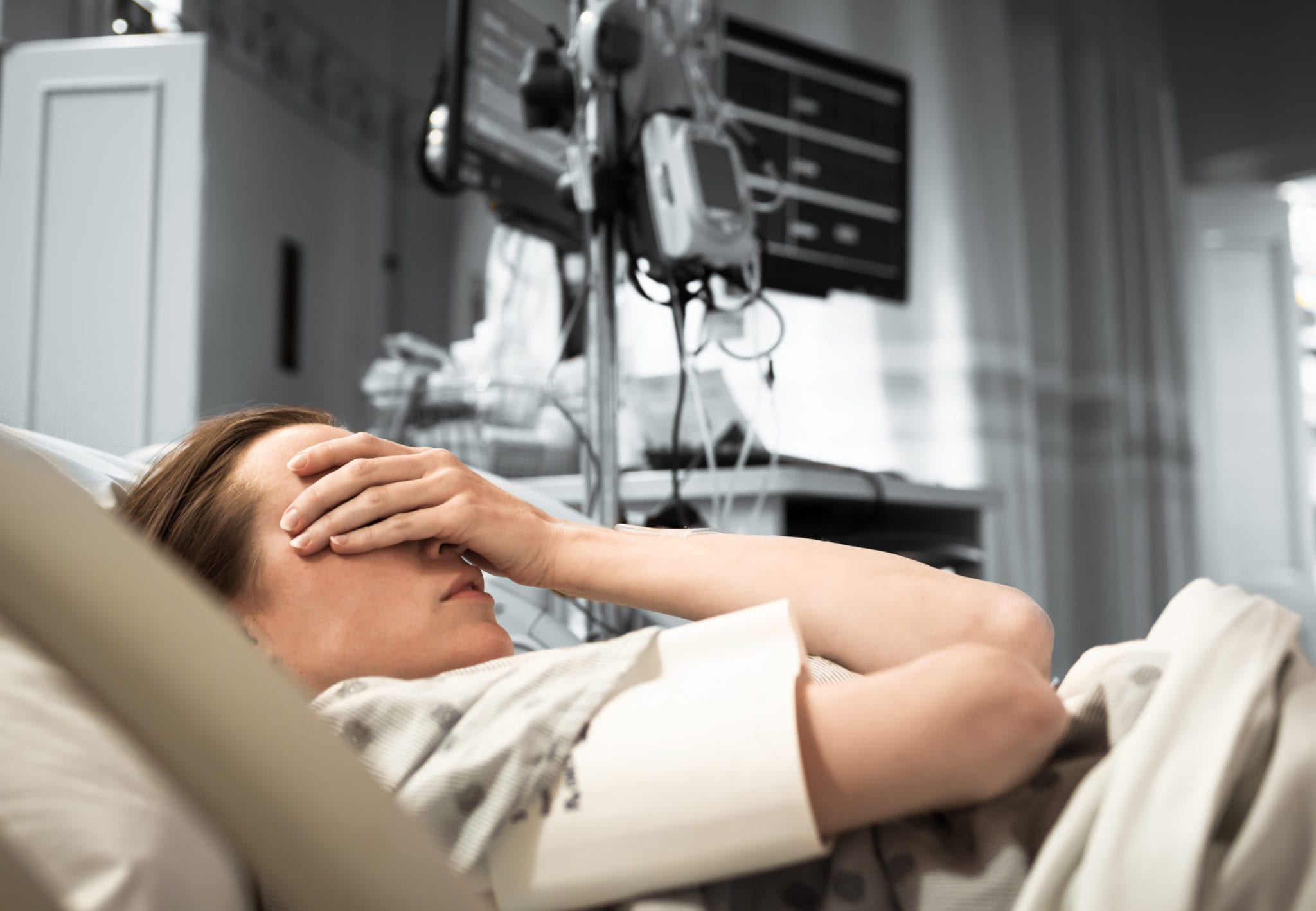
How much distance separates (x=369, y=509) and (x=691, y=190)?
2.57 ft

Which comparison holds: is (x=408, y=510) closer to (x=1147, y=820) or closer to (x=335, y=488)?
(x=335, y=488)

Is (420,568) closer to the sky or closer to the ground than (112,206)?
closer to the ground

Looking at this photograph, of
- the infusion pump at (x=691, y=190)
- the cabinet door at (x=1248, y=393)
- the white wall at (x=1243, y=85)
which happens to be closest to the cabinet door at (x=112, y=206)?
the infusion pump at (x=691, y=190)

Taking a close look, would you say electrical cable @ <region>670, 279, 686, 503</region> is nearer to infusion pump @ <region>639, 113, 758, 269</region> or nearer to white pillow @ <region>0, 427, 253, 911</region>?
infusion pump @ <region>639, 113, 758, 269</region>

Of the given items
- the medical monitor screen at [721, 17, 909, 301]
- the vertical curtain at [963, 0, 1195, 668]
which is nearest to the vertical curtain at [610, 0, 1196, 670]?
the vertical curtain at [963, 0, 1195, 668]

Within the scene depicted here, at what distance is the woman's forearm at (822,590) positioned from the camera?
2.31 feet

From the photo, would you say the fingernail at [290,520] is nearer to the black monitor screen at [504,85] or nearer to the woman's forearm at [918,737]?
the woman's forearm at [918,737]

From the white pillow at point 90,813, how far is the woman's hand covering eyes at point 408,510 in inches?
9.0

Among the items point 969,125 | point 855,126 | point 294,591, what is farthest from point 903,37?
point 294,591

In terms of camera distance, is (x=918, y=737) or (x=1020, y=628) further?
(x=1020, y=628)

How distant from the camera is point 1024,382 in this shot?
3043mm

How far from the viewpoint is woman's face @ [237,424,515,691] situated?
2.19ft

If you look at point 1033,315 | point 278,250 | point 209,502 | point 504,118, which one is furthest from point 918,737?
point 1033,315

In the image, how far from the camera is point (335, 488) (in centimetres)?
68
